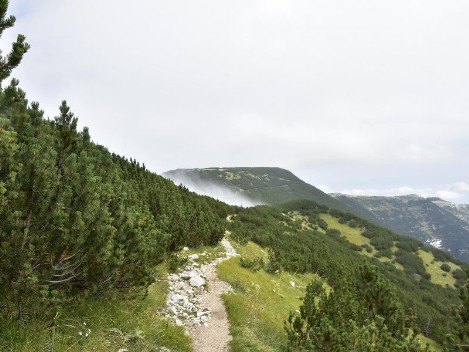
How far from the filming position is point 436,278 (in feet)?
361

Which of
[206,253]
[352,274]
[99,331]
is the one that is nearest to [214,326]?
[99,331]

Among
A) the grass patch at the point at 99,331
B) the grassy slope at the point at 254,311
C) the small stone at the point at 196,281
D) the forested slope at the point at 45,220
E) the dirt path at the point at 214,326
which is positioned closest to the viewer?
the forested slope at the point at 45,220

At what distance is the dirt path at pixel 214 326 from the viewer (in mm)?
10941

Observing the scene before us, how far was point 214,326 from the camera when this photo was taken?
490 inches

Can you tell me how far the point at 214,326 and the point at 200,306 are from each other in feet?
5.50

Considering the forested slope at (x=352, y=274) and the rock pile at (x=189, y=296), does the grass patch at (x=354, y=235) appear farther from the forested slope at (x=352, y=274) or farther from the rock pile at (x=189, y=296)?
the rock pile at (x=189, y=296)

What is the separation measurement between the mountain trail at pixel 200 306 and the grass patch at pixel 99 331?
1101mm

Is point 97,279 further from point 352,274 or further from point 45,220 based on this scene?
point 352,274

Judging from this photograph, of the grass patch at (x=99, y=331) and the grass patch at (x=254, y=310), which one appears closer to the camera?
the grass patch at (x=99, y=331)

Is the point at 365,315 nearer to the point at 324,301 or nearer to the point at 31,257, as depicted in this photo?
the point at 324,301

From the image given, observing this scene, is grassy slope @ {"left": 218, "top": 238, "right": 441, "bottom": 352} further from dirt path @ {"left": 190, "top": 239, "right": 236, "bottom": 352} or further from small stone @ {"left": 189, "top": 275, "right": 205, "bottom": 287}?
small stone @ {"left": 189, "top": 275, "right": 205, "bottom": 287}

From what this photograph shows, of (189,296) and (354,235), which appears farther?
(354,235)

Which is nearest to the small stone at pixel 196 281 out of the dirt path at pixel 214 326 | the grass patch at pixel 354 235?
the dirt path at pixel 214 326

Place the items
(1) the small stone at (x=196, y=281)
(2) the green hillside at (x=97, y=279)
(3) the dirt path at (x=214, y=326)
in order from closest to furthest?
1. (2) the green hillside at (x=97, y=279)
2. (3) the dirt path at (x=214, y=326)
3. (1) the small stone at (x=196, y=281)
